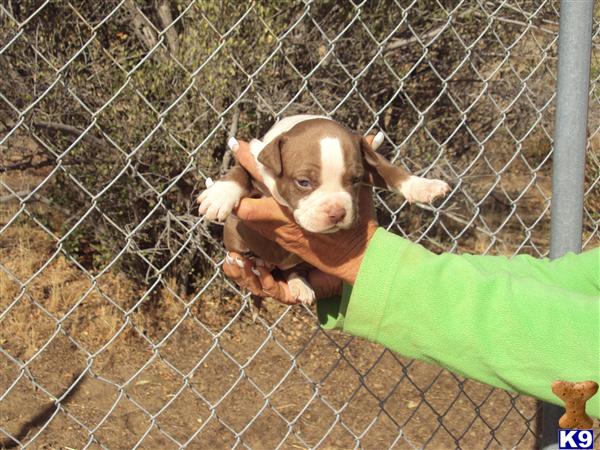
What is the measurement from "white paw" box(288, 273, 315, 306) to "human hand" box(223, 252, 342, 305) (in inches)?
0.6

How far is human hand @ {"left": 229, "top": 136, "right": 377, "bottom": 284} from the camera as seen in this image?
1682 mm

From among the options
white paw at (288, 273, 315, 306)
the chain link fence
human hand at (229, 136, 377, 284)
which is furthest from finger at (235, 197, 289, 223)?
the chain link fence

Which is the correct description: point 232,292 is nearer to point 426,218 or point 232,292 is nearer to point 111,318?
point 111,318

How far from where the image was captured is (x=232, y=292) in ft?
14.8

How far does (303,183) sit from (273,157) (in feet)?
0.32

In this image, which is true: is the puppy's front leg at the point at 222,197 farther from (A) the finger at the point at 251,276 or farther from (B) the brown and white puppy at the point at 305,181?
(A) the finger at the point at 251,276

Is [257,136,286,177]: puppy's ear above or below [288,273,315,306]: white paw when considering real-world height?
above

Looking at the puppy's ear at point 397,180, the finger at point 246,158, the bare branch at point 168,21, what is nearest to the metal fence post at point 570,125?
the puppy's ear at point 397,180

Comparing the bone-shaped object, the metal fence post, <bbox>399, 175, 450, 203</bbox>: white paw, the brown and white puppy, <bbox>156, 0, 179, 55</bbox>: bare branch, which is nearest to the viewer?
the bone-shaped object

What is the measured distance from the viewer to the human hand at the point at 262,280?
1838mm

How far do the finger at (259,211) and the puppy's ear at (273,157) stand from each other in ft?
0.48

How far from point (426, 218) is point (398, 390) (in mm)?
1444

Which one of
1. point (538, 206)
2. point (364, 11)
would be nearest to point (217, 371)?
point (364, 11)

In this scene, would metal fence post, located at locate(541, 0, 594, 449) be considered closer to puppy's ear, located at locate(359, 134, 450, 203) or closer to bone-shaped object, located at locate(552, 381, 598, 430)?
puppy's ear, located at locate(359, 134, 450, 203)
